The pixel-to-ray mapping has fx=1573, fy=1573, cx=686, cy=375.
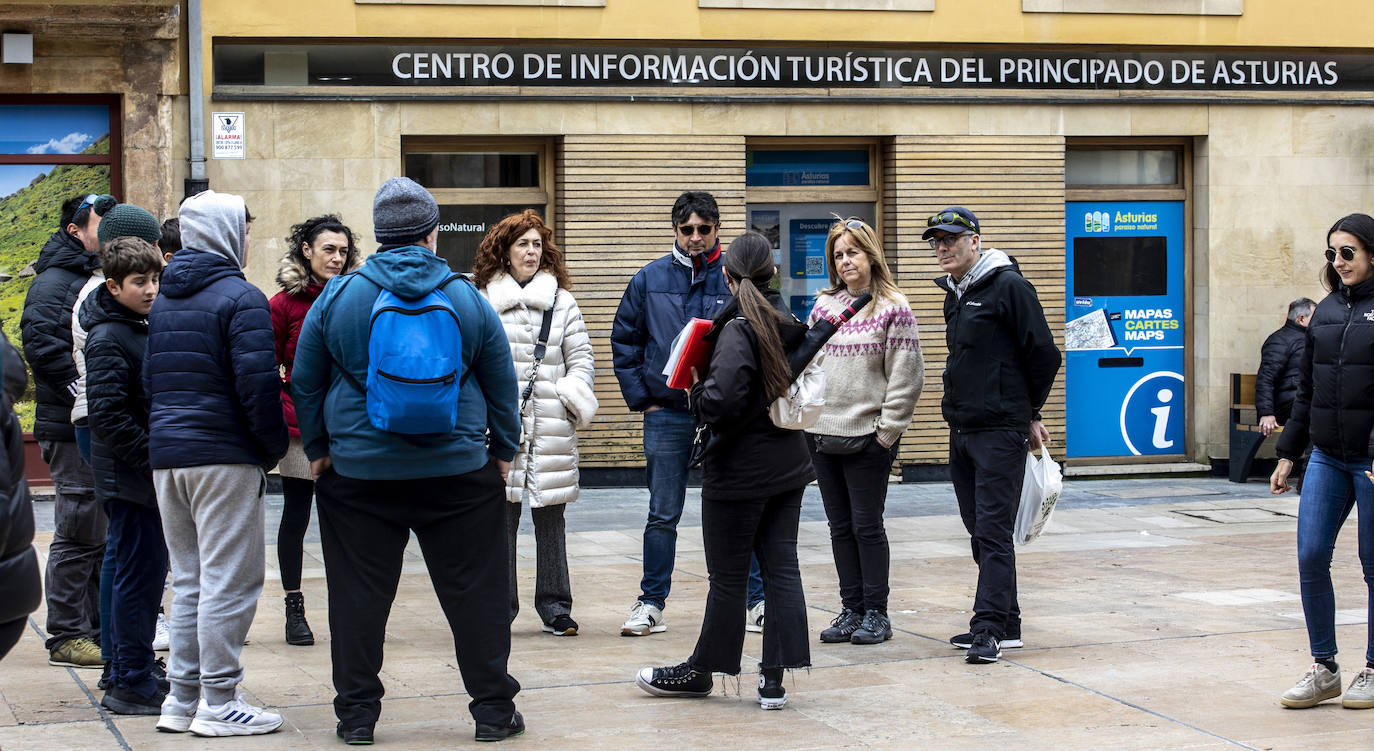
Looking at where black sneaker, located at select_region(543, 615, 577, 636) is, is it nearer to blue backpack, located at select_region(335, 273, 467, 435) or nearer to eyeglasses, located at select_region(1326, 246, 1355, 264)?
blue backpack, located at select_region(335, 273, 467, 435)

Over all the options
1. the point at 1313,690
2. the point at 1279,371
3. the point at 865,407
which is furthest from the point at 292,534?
the point at 1279,371

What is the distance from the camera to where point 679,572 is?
943 cm

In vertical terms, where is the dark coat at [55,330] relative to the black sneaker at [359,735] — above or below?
above

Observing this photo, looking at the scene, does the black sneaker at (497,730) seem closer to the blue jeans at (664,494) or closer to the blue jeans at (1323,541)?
the blue jeans at (664,494)

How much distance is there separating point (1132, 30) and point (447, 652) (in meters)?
9.65

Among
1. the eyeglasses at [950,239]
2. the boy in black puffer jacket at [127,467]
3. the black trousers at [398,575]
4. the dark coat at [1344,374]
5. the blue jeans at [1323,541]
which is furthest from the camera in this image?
the eyeglasses at [950,239]

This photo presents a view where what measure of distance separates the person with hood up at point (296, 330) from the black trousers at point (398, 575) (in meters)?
1.53

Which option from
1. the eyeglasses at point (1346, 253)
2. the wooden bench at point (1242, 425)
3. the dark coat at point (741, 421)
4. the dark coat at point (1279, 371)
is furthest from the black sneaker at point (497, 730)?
the wooden bench at point (1242, 425)

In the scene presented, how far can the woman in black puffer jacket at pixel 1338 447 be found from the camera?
5.88 m

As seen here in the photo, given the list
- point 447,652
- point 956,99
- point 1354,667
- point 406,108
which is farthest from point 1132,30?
point 447,652

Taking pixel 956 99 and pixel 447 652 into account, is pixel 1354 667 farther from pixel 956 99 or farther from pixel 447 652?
pixel 956 99

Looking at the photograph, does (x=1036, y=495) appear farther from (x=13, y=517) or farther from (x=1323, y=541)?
(x=13, y=517)

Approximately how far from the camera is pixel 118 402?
576 centimetres

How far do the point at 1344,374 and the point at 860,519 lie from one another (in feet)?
7.37
